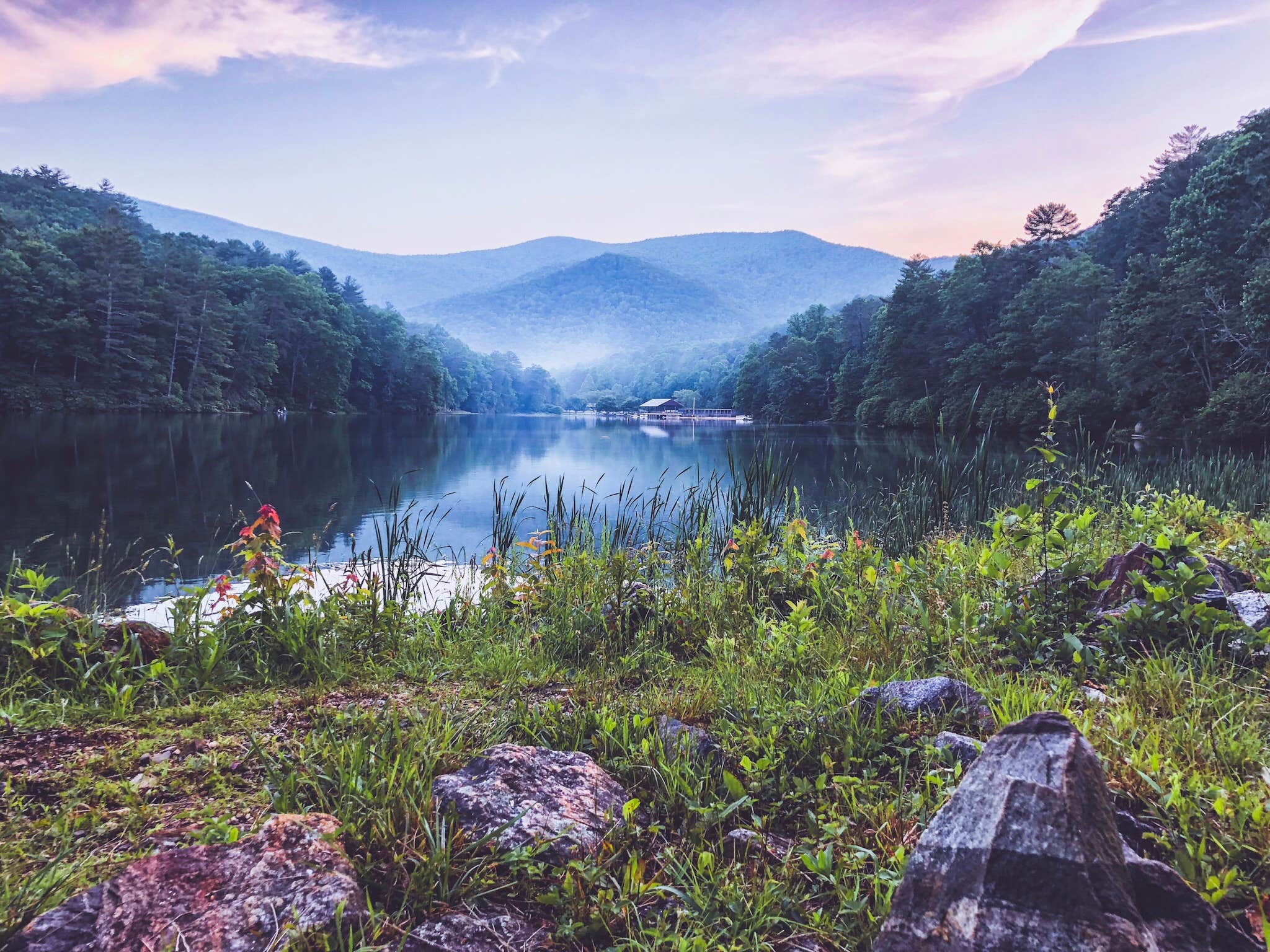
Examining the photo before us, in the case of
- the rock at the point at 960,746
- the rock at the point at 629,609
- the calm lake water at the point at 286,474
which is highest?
the rock at the point at 960,746

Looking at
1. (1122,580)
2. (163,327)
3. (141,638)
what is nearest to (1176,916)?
(1122,580)

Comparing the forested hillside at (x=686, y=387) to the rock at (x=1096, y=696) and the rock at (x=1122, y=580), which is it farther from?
the rock at (x=1096, y=696)

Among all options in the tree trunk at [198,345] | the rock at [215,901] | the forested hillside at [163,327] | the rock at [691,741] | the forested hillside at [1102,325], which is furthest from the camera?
the tree trunk at [198,345]

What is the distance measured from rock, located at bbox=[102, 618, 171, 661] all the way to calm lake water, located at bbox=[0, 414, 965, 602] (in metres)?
1.21

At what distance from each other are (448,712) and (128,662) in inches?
74.1

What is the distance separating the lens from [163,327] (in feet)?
178

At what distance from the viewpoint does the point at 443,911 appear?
1.71 metres

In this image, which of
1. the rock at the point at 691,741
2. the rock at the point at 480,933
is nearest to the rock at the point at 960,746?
the rock at the point at 691,741

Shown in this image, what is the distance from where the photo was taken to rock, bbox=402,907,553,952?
1.59 m

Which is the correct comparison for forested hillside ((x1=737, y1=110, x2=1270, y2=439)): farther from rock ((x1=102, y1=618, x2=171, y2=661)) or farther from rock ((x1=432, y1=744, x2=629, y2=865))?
rock ((x1=102, y1=618, x2=171, y2=661))

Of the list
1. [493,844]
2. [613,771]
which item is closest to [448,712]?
[613,771]

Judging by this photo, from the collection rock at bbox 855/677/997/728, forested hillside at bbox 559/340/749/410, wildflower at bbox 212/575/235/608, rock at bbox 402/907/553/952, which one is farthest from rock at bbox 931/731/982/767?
forested hillside at bbox 559/340/749/410

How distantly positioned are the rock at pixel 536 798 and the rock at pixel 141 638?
2.38 metres

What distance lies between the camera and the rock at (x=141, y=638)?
3.57 m
